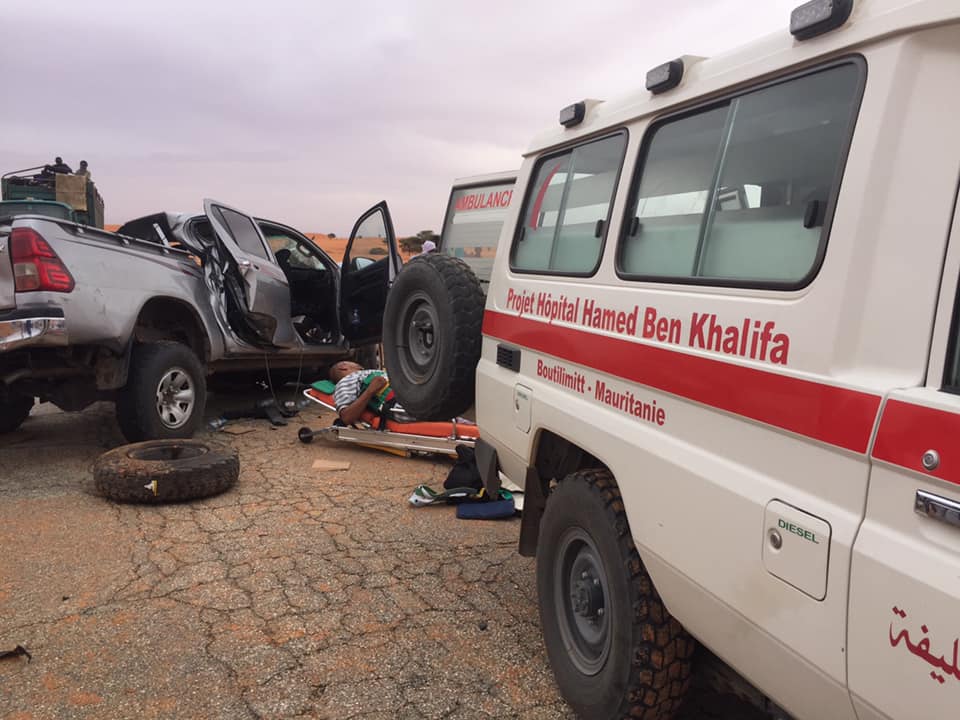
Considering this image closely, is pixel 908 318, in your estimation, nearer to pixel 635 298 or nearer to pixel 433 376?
pixel 635 298

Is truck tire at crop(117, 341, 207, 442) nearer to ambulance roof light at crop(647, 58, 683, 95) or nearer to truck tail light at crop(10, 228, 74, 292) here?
truck tail light at crop(10, 228, 74, 292)

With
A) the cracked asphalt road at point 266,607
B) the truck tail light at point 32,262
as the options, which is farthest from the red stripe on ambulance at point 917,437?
the truck tail light at point 32,262

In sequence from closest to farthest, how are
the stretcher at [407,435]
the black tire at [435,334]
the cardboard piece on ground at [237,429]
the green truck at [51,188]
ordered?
the black tire at [435,334] → the stretcher at [407,435] → the cardboard piece on ground at [237,429] → the green truck at [51,188]

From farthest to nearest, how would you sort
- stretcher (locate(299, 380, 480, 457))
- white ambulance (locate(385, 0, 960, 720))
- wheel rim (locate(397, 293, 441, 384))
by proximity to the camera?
1. stretcher (locate(299, 380, 480, 457))
2. wheel rim (locate(397, 293, 441, 384))
3. white ambulance (locate(385, 0, 960, 720))

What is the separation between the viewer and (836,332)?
4.88ft

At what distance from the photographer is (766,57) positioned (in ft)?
6.17

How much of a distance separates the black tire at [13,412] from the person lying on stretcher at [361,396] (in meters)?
2.69

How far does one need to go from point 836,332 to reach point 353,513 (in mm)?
3610

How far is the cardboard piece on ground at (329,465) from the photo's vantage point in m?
5.56

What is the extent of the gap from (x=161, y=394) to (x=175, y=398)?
0.52ft

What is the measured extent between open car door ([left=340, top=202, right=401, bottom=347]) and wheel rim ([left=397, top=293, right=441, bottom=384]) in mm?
2558

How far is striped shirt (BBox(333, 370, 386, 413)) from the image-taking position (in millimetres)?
6082

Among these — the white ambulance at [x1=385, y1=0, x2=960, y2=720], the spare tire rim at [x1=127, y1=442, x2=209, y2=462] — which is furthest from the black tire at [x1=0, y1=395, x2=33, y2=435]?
the white ambulance at [x1=385, y1=0, x2=960, y2=720]

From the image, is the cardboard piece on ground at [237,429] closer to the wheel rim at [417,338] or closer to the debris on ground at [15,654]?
the wheel rim at [417,338]
